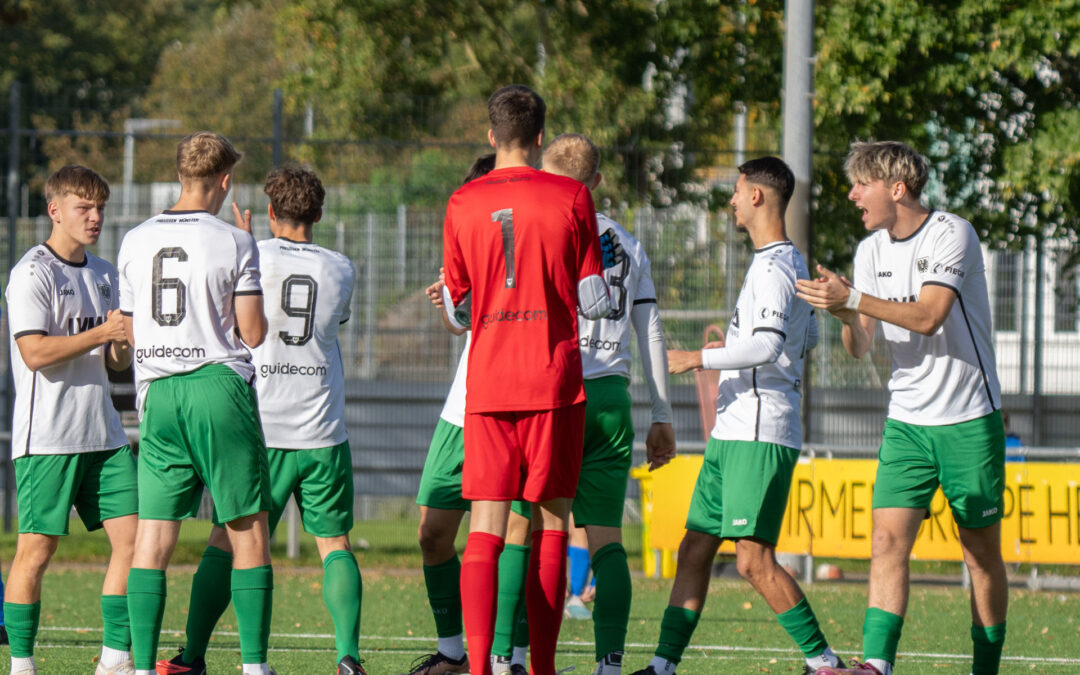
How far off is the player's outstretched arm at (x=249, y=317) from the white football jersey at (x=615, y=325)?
1360mm

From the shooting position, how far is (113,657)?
599 cm

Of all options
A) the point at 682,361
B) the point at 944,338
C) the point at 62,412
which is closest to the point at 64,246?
the point at 62,412

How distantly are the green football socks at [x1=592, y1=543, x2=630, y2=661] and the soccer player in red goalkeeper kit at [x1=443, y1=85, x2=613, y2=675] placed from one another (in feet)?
2.49

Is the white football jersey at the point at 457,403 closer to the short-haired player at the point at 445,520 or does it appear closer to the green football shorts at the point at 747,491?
the short-haired player at the point at 445,520

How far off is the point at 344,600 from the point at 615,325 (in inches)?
66.0

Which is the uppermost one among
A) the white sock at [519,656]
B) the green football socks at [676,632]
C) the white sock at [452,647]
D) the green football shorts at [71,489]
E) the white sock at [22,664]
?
the green football shorts at [71,489]

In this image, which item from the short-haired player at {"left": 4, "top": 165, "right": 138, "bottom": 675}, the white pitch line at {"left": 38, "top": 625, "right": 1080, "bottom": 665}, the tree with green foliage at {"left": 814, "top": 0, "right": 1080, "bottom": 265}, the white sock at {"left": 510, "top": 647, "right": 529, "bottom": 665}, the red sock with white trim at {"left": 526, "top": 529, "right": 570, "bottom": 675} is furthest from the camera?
the tree with green foliage at {"left": 814, "top": 0, "right": 1080, "bottom": 265}

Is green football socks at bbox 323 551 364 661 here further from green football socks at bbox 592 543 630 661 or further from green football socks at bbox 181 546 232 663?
green football socks at bbox 592 543 630 661

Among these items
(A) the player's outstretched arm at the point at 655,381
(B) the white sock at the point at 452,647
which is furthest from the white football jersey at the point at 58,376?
(A) the player's outstretched arm at the point at 655,381

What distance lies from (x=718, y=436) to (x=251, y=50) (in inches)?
1842

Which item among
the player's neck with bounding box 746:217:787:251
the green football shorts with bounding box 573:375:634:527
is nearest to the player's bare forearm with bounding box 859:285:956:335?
the player's neck with bounding box 746:217:787:251

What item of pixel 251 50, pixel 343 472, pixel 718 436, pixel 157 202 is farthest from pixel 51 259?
pixel 251 50

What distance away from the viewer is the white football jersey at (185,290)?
5.58 m

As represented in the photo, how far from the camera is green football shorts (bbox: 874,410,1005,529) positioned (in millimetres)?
6086
